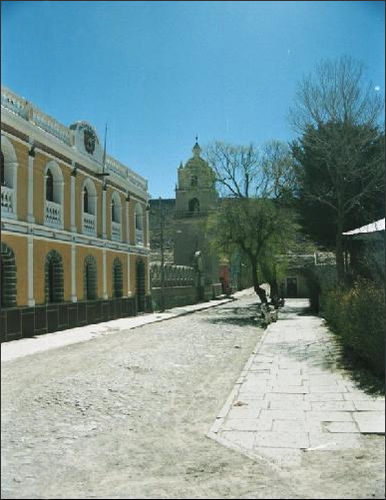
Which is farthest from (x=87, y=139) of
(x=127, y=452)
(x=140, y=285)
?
(x=127, y=452)

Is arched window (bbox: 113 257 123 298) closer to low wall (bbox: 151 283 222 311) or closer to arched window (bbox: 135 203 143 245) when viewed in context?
arched window (bbox: 135 203 143 245)

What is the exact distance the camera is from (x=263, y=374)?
7031 mm

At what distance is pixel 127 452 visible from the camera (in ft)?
10.6

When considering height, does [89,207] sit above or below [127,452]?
A: above

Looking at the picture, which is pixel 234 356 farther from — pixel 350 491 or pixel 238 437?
pixel 350 491

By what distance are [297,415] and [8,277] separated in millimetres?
4161

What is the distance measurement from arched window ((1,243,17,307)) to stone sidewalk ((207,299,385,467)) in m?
2.49

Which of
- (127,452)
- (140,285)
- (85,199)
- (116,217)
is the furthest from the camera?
(140,285)

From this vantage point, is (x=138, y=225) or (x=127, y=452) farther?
(x=138, y=225)

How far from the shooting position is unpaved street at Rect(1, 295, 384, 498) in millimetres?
2295

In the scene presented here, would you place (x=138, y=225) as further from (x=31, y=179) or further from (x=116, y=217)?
(x=31, y=179)

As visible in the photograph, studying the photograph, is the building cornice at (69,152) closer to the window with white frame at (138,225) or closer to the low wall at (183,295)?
the window with white frame at (138,225)

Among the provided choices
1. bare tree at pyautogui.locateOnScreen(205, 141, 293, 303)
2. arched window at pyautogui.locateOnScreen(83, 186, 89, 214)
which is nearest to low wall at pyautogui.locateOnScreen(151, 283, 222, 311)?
bare tree at pyautogui.locateOnScreen(205, 141, 293, 303)

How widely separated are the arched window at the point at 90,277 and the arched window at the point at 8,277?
3.62 feet
